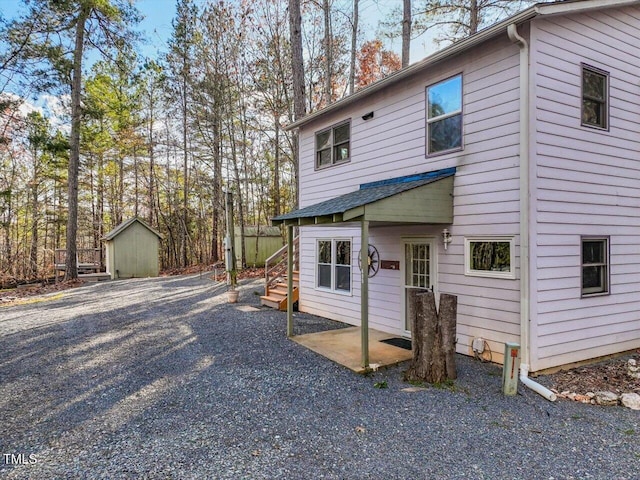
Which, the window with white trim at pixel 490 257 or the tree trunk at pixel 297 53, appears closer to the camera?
the window with white trim at pixel 490 257

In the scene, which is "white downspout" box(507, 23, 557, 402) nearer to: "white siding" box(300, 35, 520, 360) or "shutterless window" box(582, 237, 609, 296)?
"white siding" box(300, 35, 520, 360)

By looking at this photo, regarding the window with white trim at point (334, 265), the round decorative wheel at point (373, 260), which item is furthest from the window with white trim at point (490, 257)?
the window with white trim at point (334, 265)

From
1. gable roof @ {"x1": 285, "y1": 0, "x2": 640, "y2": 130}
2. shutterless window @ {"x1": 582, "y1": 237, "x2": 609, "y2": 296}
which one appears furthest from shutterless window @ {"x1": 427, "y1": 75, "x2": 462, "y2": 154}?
shutterless window @ {"x1": 582, "y1": 237, "x2": 609, "y2": 296}

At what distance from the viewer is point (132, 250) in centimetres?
1795

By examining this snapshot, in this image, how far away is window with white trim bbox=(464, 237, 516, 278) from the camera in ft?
16.3

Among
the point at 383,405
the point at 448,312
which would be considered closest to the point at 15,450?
the point at 383,405

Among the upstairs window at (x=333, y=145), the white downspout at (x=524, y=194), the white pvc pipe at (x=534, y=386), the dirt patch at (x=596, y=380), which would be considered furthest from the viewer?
the upstairs window at (x=333, y=145)

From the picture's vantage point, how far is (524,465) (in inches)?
114

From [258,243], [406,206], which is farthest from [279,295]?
[258,243]

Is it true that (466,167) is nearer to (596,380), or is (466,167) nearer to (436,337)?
(436,337)

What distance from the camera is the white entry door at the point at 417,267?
6047 mm

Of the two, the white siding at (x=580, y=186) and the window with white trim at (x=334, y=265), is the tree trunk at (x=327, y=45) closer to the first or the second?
the window with white trim at (x=334, y=265)

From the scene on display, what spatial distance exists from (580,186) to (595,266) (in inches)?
48.5

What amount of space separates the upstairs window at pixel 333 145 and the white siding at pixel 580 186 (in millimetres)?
3852
